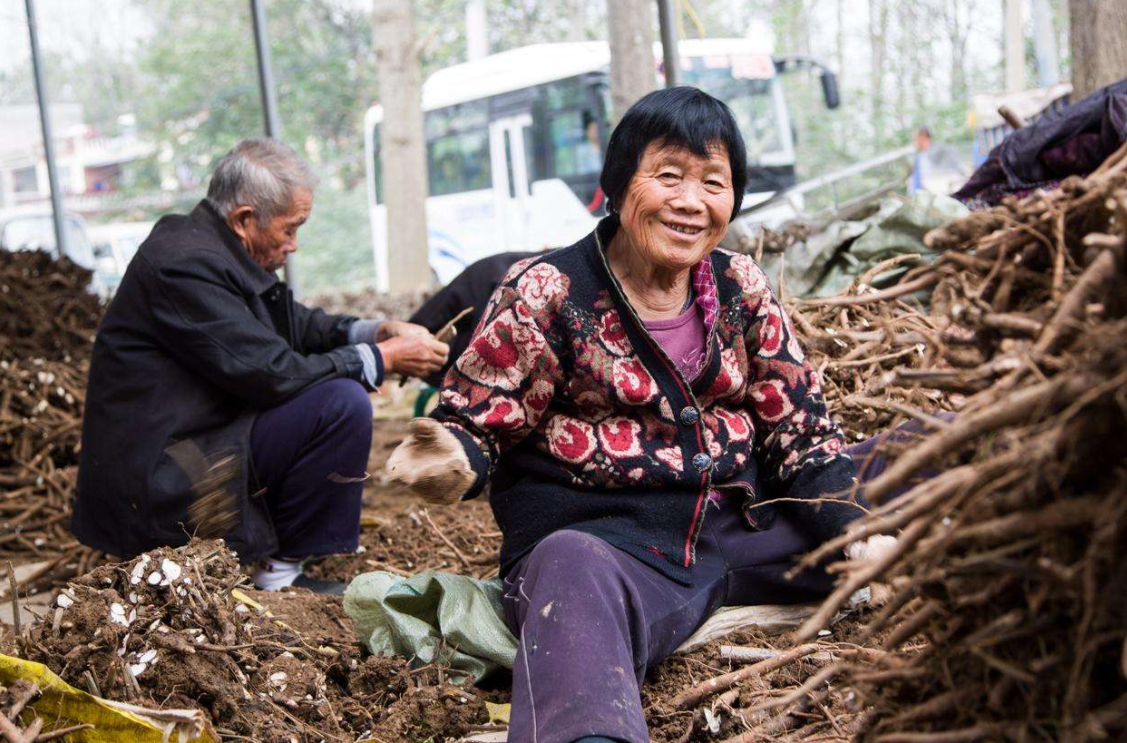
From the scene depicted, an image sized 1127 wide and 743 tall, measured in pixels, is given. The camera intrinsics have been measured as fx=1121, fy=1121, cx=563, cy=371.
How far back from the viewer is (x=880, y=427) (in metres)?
3.35

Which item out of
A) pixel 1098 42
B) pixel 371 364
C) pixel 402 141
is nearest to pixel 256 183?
pixel 371 364

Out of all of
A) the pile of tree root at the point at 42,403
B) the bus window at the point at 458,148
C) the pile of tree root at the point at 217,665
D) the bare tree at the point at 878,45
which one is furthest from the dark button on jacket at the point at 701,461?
the bare tree at the point at 878,45

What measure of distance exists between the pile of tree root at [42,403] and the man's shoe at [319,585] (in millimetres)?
889

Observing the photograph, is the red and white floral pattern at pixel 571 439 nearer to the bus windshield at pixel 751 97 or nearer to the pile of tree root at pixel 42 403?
the pile of tree root at pixel 42 403

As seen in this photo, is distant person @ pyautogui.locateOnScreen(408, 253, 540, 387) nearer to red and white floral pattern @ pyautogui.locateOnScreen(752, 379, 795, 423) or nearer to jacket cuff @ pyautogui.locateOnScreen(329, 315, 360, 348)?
jacket cuff @ pyautogui.locateOnScreen(329, 315, 360, 348)

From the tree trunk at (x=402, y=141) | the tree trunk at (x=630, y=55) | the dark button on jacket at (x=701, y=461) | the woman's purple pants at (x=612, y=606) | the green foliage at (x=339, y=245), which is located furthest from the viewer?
the green foliage at (x=339, y=245)

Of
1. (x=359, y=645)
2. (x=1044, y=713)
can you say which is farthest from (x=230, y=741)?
(x=1044, y=713)

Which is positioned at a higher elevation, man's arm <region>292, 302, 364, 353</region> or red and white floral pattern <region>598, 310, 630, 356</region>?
red and white floral pattern <region>598, 310, 630, 356</region>

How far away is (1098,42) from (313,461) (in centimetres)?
437

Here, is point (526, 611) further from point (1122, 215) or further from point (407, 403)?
point (407, 403)

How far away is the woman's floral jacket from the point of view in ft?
7.93

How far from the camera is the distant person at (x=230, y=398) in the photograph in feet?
10.7

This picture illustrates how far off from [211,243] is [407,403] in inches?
175

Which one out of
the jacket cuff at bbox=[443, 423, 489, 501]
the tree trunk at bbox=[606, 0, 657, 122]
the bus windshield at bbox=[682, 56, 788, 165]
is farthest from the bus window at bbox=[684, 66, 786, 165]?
the jacket cuff at bbox=[443, 423, 489, 501]
